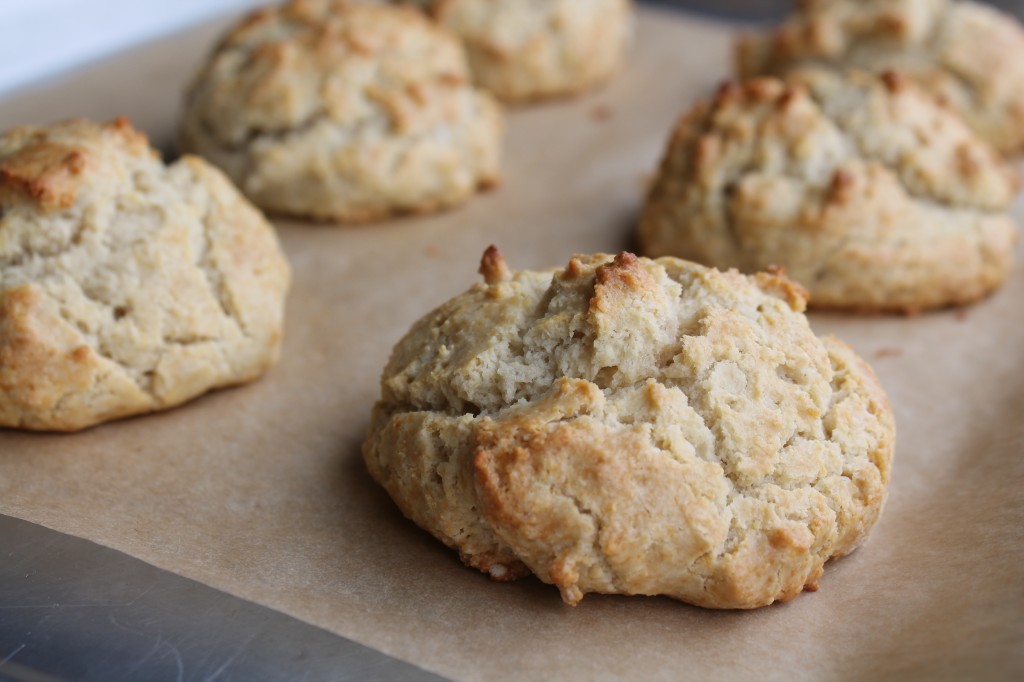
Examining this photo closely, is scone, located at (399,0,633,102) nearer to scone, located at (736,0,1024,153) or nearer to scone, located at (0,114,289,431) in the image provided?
scone, located at (736,0,1024,153)

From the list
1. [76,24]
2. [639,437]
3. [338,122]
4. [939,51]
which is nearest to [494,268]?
[639,437]

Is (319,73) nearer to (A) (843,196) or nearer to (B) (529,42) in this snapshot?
(B) (529,42)

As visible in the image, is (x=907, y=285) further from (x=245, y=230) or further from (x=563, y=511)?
(x=245, y=230)

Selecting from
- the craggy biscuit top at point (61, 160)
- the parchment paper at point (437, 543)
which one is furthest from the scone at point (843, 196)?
the craggy biscuit top at point (61, 160)

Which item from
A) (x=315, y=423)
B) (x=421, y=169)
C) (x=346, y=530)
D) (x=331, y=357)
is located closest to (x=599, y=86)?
(x=421, y=169)

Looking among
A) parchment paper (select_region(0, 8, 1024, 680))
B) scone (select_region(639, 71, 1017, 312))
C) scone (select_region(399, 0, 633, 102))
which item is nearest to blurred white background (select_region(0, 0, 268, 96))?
scone (select_region(399, 0, 633, 102))

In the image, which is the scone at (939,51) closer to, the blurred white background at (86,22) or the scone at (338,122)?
the scone at (338,122)
